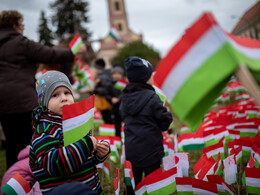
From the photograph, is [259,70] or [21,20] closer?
[259,70]

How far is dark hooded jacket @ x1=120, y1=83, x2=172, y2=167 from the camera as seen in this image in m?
2.22

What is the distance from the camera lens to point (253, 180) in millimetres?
1610

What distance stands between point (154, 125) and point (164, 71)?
1.29 meters

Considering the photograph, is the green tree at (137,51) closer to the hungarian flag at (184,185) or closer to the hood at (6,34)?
the hood at (6,34)

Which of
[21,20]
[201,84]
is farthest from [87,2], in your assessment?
[201,84]

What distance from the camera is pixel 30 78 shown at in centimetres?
248

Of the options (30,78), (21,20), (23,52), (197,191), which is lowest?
(197,191)

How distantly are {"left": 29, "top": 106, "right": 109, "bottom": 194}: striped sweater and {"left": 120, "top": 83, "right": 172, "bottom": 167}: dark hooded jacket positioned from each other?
70 centimetres

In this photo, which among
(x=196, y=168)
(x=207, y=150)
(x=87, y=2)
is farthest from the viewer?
(x=87, y=2)

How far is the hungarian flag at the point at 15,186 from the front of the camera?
1.79 m

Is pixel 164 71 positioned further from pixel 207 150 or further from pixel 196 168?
pixel 207 150

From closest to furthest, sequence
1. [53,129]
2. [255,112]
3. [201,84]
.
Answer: [201,84], [53,129], [255,112]

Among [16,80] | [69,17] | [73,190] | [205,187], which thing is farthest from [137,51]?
[73,190]

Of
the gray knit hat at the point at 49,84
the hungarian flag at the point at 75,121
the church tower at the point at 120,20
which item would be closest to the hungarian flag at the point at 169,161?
the hungarian flag at the point at 75,121
